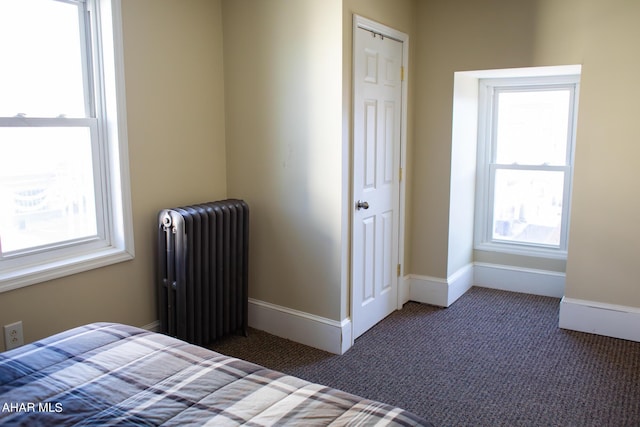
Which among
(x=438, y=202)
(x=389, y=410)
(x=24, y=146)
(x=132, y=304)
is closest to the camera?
(x=389, y=410)

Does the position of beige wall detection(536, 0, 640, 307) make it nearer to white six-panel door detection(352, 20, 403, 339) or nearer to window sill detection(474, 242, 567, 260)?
window sill detection(474, 242, 567, 260)

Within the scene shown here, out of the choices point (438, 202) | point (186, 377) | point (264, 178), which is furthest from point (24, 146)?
point (438, 202)

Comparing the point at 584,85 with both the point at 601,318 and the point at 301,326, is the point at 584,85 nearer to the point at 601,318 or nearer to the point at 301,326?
the point at 601,318

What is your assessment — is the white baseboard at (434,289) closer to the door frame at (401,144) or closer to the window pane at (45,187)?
the door frame at (401,144)

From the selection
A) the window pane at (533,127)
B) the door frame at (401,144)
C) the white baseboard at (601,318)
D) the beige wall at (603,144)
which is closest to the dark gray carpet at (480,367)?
the white baseboard at (601,318)

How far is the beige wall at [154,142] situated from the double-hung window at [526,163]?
2.41 metres

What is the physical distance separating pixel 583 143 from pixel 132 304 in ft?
10.2

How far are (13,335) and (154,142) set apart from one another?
4.28 ft

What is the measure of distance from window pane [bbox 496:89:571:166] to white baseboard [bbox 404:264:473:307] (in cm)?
118

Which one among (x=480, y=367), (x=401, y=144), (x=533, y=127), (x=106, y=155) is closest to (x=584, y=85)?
(x=533, y=127)

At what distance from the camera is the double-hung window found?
4367 millimetres

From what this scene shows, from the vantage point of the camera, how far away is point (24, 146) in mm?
2688

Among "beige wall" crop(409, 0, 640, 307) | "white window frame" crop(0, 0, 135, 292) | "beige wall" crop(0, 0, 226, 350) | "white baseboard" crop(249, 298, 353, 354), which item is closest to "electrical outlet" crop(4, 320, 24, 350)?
"beige wall" crop(0, 0, 226, 350)

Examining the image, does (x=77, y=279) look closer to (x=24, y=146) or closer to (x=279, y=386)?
(x=24, y=146)
